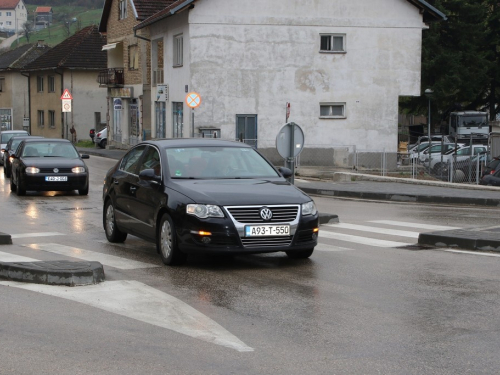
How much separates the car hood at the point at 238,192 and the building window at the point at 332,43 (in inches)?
1107

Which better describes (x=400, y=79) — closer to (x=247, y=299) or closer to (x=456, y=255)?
(x=456, y=255)

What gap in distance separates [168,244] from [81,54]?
5499cm

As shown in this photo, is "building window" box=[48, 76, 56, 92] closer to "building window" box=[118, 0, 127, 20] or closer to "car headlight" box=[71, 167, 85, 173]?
"building window" box=[118, 0, 127, 20]

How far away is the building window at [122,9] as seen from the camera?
4922 centimetres

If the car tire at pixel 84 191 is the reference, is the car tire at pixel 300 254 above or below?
above

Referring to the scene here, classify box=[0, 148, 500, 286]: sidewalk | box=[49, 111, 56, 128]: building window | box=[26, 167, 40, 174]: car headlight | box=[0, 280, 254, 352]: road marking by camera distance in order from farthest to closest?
box=[49, 111, 56, 128]: building window
box=[26, 167, 40, 174]: car headlight
box=[0, 148, 500, 286]: sidewalk
box=[0, 280, 254, 352]: road marking

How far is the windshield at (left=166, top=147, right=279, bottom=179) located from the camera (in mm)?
11023

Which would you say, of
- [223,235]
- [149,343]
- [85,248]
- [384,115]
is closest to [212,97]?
[384,115]

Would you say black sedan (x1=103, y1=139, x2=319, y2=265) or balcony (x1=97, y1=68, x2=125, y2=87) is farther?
balcony (x1=97, y1=68, x2=125, y2=87)

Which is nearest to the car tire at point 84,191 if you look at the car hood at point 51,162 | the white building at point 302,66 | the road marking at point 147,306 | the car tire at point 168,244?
the car hood at point 51,162

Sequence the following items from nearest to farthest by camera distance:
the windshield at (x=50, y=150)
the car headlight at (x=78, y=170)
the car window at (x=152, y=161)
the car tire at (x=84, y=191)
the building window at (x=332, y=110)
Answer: the car window at (x=152, y=161) < the car headlight at (x=78, y=170) < the car tire at (x=84, y=191) < the windshield at (x=50, y=150) < the building window at (x=332, y=110)

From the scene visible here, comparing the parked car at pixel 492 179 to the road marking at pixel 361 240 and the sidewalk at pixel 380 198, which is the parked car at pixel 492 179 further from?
the road marking at pixel 361 240

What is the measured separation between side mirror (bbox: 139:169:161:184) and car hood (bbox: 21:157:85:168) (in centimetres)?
1121

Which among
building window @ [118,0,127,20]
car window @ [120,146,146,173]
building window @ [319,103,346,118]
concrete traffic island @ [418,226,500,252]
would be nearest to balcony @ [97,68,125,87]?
building window @ [118,0,127,20]
